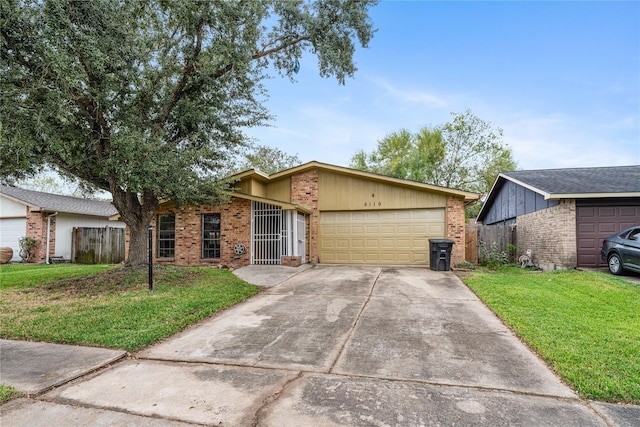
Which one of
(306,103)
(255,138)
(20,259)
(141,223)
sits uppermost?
(306,103)

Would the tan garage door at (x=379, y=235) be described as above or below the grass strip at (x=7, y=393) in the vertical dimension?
above

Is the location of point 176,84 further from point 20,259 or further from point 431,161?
point 431,161

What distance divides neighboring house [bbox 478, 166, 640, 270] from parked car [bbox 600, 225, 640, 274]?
0.66 meters

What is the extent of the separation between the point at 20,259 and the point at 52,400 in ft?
54.7

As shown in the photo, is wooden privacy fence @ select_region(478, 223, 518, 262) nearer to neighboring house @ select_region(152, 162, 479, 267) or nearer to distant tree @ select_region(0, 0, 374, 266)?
neighboring house @ select_region(152, 162, 479, 267)

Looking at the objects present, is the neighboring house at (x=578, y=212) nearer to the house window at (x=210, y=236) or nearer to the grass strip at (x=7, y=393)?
the house window at (x=210, y=236)

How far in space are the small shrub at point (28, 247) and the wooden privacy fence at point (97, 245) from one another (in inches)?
54.7

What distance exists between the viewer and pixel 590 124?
620 inches

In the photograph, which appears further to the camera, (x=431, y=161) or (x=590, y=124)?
(x=431, y=161)

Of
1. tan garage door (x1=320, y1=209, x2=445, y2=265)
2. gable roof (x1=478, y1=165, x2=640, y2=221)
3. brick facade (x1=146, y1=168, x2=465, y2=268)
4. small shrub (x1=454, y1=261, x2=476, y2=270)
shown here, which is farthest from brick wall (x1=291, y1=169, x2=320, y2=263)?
gable roof (x1=478, y1=165, x2=640, y2=221)

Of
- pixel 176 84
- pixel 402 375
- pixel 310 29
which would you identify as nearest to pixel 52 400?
pixel 402 375

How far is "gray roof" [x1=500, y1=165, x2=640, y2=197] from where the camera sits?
989 centimetres

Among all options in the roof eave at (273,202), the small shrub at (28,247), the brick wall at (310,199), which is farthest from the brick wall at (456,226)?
Result: the small shrub at (28,247)

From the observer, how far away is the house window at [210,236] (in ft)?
40.3
